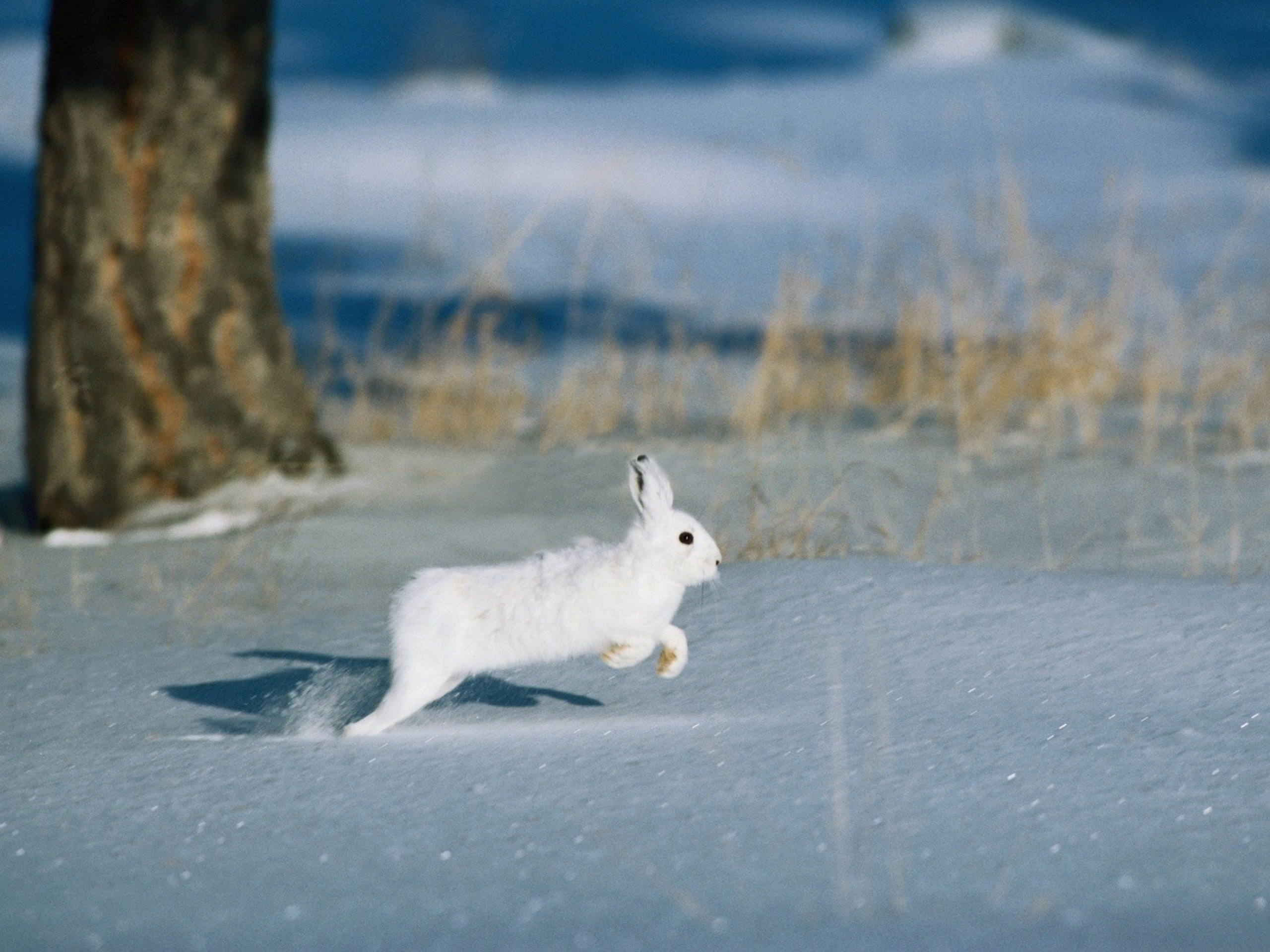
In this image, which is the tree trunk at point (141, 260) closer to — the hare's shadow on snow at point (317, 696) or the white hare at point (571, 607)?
the hare's shadow on snow at point (317, 696)

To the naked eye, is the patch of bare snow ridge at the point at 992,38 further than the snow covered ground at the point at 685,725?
Yes

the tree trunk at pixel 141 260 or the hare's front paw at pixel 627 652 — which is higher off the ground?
the tree trunk at pixel 141 260

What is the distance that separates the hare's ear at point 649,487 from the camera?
192 centimetres

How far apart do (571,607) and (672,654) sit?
163 millimetres

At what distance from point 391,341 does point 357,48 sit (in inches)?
525

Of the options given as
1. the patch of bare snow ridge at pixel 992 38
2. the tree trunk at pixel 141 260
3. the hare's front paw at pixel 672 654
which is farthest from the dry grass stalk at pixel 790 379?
the patch of bare snow ridge at pixel 992 38

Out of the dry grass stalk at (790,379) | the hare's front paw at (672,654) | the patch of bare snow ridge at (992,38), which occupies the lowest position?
the hare's front paw at (672,654)

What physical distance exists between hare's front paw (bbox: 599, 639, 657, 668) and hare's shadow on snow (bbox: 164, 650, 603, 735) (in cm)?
28

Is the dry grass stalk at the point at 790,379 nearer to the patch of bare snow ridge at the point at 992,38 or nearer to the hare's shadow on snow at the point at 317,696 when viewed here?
the hare's shadow on snow at the point at 317,696

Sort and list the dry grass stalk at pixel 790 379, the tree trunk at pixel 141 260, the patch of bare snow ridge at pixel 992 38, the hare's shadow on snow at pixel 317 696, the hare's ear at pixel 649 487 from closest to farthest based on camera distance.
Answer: the hare's ear at pixel 649 487 → the hare's shadow on snow at pixel 317 696 → the tree trunk at pixel 141 260 → the dry grass stalk at pixel 790 379 → the patch of bare snow ridge at pixel 992 38

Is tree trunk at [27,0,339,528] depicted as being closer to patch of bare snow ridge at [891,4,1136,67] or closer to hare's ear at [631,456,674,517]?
hare's ear at [631,456,674,517]

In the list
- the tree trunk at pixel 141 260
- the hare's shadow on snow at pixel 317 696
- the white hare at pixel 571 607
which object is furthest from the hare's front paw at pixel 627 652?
the tree trunk at pixel 141 260

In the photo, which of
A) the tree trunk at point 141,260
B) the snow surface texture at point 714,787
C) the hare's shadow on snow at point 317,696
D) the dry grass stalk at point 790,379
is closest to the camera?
the snow surface texture at point 714,787

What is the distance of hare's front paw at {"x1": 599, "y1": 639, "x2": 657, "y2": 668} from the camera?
194 cm
